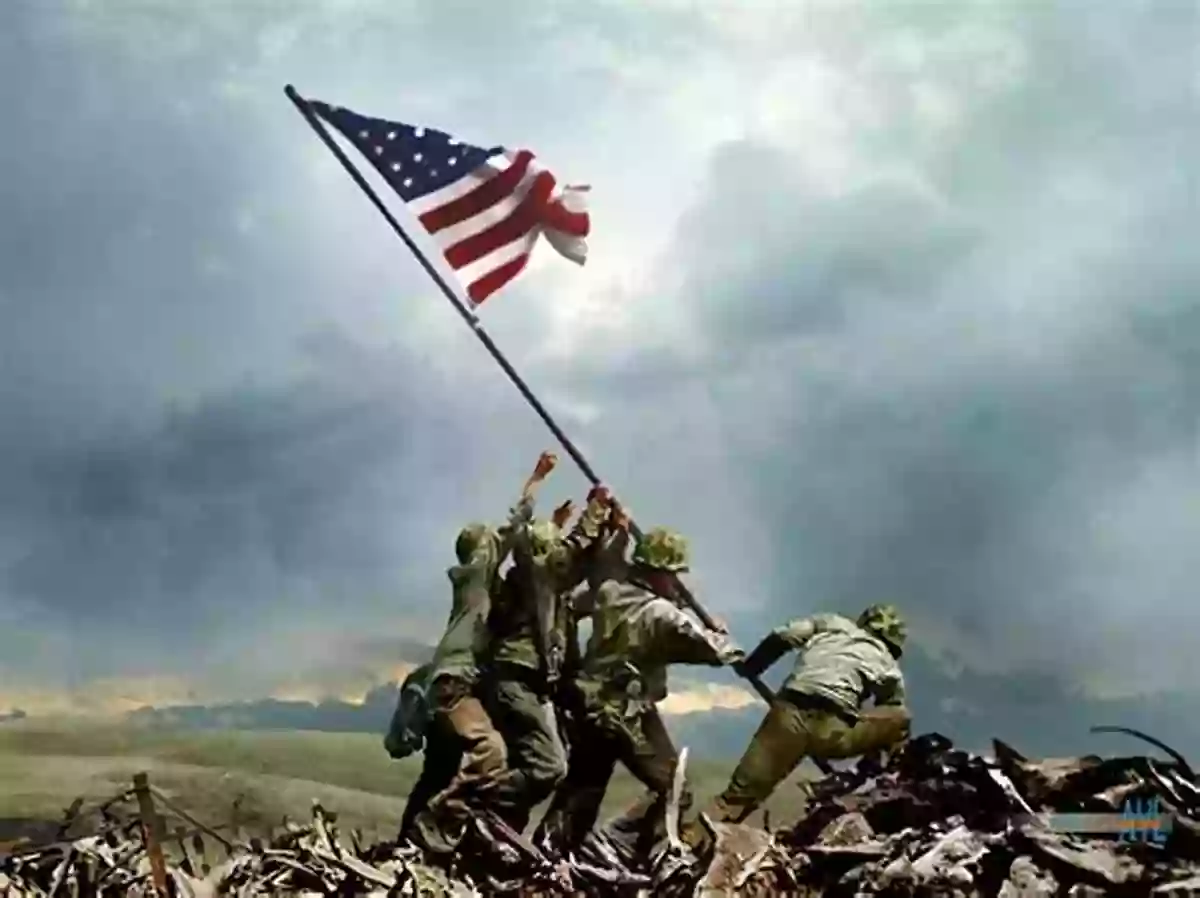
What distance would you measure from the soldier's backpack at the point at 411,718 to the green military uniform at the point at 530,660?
41 centimetres

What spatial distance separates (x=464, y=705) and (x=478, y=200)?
137 inches

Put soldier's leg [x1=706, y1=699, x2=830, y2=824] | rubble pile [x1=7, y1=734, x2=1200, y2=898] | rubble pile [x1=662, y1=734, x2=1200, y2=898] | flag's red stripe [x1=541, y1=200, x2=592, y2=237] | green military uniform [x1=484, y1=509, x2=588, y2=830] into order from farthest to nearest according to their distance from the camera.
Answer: flag's red stripe [x1=541, y1=200, x2=592, y2=237]
green military uniform [x1=484, y1=509, x2=588, y2=830]
soldier's leg [x1=706, y1=699, x2=830, y2=824]
rubble pile [x1=7, y1=734, x2=1200, y2=898]
rubble pile [x1=662, y1=734, x2=1200, y2=898]

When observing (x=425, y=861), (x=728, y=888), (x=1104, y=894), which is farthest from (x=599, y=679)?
(x=1104, y=894)

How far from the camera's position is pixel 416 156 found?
11.8m

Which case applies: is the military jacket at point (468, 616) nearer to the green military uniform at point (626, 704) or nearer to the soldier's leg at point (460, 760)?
the soldier's leg at point (460, 760)

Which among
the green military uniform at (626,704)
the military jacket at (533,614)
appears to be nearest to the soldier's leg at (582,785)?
the green military uniform at (626,704)

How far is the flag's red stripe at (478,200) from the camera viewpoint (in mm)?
11750

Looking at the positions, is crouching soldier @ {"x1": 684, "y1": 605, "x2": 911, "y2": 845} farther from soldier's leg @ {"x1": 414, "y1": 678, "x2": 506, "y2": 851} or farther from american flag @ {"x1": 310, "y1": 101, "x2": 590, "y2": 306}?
american flag @ {"x1": 310, "y1": 101, "x2": 590, "y2": 306}

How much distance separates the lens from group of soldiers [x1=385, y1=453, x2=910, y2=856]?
34.8 ft

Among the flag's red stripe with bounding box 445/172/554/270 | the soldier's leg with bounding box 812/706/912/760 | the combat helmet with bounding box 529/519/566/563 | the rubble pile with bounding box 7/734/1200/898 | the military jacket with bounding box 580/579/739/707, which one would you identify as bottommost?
the rubble pile with bounding box 7/734/1200/898

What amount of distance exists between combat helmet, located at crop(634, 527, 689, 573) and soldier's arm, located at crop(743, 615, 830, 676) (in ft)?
2.41

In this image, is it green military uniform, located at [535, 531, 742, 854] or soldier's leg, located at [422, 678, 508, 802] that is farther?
green military uniform, located at [535, 531, 742, 854]

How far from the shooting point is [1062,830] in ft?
22.8

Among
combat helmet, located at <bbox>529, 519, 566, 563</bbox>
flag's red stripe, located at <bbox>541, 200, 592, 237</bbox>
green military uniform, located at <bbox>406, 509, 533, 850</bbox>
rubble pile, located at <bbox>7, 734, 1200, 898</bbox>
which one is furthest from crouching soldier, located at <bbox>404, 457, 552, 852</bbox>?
flag's red stripe, located at <bbox>541, 200, 592, 237</bbox>
